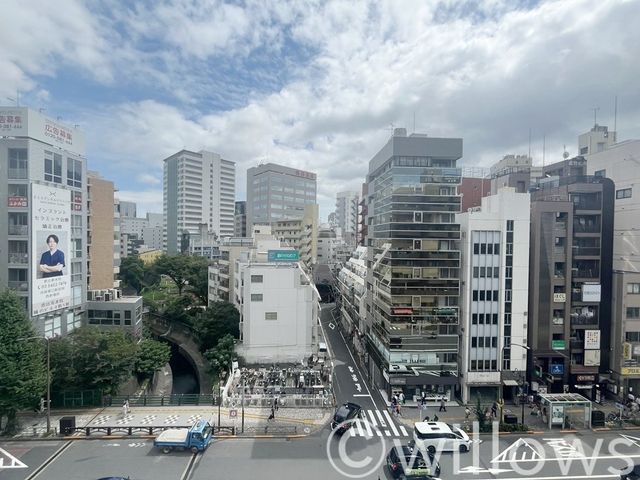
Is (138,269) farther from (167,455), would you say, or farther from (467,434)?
(467,434)

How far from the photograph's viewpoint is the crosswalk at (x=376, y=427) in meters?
26.7

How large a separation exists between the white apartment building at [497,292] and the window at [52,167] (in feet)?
116

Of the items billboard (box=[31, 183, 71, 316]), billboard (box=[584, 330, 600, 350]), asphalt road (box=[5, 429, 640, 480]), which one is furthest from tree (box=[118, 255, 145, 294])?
billboard (box=[584, 330, 600, 350])

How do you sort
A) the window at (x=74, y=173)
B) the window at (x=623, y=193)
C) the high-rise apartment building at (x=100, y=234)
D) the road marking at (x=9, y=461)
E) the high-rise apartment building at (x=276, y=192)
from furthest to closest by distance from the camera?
the high-rise apartment building at (x=276, y=192) < the high-rise apartment building at (x=100, y=234) < the window at (x=623, y=193) < the window at (x=74, y=173) < the road marking at (x=9, y=461)

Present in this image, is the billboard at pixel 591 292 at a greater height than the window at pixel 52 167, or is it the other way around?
the window at pixel 52 167

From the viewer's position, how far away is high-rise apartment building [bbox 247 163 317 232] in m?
121

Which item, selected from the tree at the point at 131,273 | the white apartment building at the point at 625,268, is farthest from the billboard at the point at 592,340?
the tree at the point at 131,273

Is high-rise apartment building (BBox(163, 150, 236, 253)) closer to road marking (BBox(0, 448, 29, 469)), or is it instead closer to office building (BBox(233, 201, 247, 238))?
office building (BBox(233, 201, 247, 238))

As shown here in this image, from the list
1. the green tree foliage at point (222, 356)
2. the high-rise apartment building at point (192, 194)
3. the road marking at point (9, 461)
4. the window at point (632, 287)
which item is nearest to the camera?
the road marking at point (9, 461)

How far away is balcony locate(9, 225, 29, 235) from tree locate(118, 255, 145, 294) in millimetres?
46650

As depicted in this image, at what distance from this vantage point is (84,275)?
38.6 metres

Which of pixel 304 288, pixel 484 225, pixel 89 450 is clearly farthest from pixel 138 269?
pixel 484 225

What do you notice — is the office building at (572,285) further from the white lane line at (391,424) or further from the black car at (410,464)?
the black car at (410,464)

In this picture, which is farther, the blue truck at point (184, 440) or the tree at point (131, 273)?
the tree at point (131, 273)
